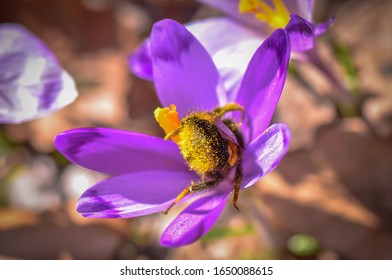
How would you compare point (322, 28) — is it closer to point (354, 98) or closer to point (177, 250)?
point (354, 98)

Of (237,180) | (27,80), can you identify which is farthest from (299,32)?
(27,80)

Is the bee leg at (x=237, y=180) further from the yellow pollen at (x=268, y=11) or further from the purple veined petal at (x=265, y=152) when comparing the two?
the yellow pollen at (x=268, y=11)

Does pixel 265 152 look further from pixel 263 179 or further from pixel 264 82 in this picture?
pixel 263 179

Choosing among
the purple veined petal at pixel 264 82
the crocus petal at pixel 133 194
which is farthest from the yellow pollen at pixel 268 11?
the crocus petal at pixel 133 194

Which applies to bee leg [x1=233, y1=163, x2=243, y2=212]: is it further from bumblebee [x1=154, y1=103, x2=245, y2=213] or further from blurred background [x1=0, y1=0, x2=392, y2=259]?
blurred background [x1=0, y1=0, x2=392, y2=259]

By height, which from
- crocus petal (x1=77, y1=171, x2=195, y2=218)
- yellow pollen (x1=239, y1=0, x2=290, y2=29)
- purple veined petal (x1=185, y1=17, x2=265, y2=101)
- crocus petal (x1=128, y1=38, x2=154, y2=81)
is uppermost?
yellow pollen (x1=239, y1=0, x2=290, y2=29)

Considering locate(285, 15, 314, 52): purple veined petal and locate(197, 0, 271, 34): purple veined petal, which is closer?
locate(285, 15, 314, 52): purple veined petal

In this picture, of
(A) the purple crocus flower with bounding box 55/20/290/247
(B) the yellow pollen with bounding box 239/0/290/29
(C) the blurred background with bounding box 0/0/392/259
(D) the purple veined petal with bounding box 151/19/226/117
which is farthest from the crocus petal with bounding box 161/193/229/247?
(C) the blurred background with bounding box 0/0/392/259
